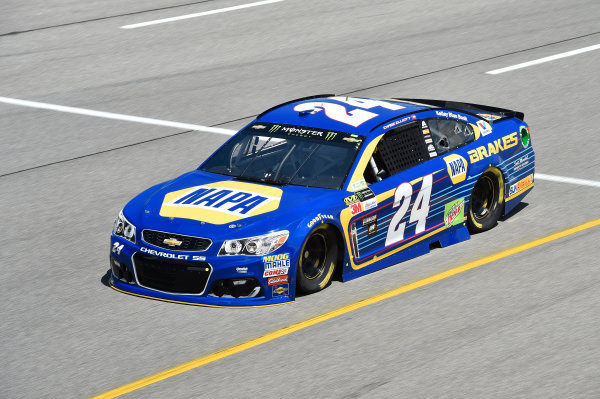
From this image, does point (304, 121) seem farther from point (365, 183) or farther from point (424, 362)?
point (424, 362)

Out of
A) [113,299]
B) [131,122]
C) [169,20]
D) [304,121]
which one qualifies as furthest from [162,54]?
[113,299]

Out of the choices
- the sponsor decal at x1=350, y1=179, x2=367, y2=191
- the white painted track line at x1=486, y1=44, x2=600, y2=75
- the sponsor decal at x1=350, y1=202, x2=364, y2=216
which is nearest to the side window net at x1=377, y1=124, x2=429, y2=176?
the sponsor decal at x1=350, y1=179, x2=367, y2=191

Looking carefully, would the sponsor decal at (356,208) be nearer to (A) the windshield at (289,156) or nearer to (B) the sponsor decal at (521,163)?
(A) the windshield at (289,156)

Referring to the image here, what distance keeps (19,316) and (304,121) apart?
10.7ft

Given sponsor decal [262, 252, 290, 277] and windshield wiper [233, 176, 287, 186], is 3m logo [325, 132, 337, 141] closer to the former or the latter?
windshield wiper [233, 176, 287, 186]

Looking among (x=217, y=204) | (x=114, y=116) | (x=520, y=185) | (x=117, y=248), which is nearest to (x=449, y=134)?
(x=520, y=185)

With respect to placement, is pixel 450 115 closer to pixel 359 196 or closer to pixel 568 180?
pixel 359 196

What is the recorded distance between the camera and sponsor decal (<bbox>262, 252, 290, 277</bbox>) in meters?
8.46

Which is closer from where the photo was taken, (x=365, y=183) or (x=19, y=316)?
(x=19, y=316)

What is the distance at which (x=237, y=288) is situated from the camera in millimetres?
8539

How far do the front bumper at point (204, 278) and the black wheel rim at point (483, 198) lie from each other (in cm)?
280

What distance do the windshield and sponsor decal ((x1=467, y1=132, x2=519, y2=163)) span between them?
1464mm

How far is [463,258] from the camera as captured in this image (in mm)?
9922

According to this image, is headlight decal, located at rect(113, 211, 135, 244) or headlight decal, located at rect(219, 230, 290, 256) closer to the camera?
headlight decal, located at rect(219, 230, 290, 256)
